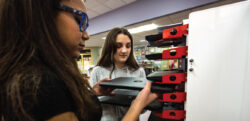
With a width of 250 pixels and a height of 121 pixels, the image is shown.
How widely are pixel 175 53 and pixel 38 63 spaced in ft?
2.12

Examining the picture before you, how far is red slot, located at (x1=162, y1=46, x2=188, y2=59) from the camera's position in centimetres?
58

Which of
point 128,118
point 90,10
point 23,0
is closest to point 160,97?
point 128,118

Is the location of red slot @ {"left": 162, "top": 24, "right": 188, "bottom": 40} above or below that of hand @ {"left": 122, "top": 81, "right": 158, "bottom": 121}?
above

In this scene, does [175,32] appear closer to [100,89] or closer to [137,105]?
[137,105]

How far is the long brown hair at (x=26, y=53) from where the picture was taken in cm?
25

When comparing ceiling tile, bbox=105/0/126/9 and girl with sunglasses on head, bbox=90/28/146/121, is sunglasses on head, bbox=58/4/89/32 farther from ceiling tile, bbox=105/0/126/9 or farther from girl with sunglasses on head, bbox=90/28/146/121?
ceiling tile, bbox=105/0/126/9

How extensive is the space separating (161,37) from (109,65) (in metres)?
0.60

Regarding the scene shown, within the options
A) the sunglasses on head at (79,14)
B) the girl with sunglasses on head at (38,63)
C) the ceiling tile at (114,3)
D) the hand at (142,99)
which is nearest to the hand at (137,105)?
the hand at (142,99)

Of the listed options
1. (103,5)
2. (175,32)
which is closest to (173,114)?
(175,32)

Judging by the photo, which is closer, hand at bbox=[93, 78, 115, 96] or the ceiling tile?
hand at bbox=[93, 78, 115, 96]

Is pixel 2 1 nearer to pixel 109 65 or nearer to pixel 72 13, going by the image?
pixel 72 13

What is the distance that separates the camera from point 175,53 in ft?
1.90

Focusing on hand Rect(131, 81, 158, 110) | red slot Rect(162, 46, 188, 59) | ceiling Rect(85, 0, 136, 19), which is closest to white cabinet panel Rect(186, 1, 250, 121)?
red slot Rect(162, 46, 188, 59)

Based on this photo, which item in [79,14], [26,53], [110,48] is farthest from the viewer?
[110,48]
